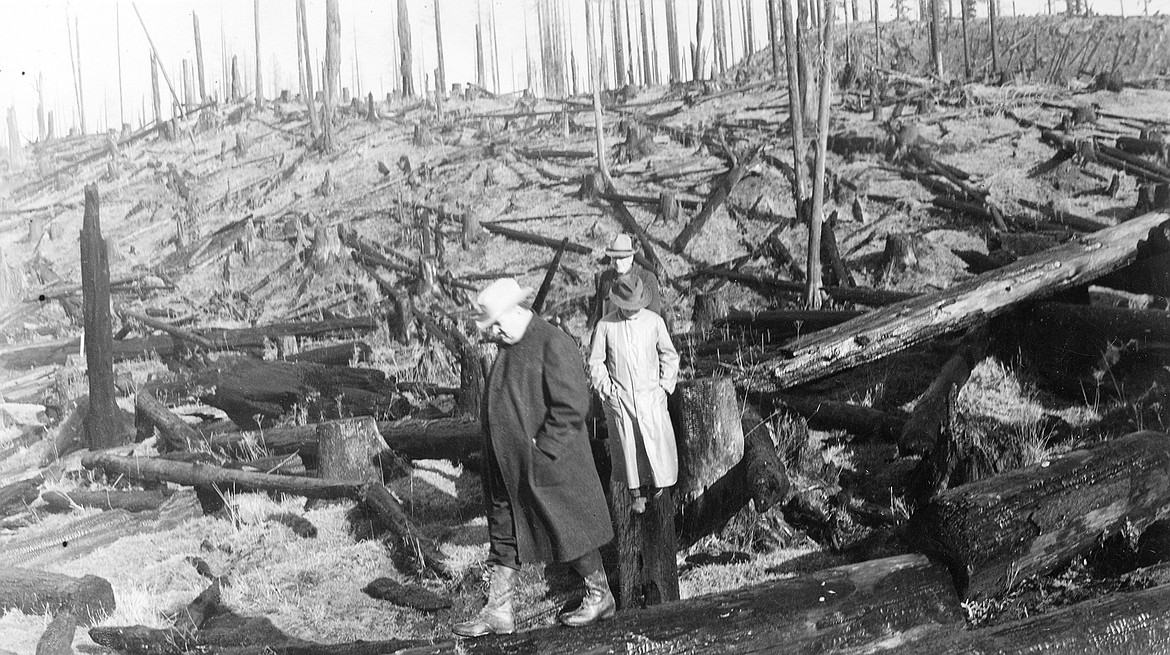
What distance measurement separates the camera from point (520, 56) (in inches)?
477

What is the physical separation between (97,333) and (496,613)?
18.6 ft

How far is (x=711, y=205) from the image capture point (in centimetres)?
1241

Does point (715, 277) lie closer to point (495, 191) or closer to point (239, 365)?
point (495, 191)

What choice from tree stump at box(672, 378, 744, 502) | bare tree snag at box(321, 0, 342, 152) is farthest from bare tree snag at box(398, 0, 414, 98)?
tree stump at box(672, 378, 744, 502)

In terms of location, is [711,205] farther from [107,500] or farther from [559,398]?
[559,398]

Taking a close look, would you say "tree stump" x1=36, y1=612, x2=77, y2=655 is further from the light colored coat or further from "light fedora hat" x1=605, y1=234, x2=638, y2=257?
"light fedora hat" x1=605, y1=234, x2=638, y2=257

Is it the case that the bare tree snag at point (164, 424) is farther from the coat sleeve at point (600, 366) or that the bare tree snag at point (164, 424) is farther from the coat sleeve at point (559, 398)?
the coat sleeve at point (559, 398)

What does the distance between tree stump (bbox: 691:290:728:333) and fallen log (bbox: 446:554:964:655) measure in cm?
540

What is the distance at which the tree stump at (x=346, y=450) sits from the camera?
6.18m

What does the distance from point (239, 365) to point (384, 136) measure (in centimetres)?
975

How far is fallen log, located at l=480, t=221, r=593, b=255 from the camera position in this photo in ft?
35.2

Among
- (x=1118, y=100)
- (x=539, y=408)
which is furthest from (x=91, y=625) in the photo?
(x=1118, y=100)

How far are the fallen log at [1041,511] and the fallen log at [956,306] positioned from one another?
197 cm

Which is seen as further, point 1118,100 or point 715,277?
point 1118,100
